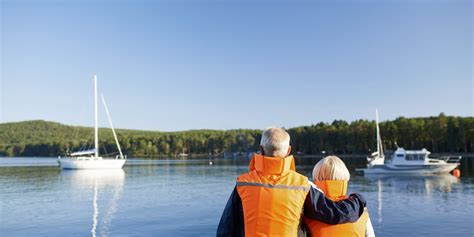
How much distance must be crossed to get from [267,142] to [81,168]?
Answer: 74037 mm

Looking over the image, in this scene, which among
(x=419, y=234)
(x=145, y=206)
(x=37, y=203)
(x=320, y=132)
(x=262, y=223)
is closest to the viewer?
(x=262, y=223)

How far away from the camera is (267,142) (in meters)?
4.32

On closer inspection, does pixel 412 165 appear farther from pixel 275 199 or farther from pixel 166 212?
pixel 275 199

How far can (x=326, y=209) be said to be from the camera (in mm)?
4359

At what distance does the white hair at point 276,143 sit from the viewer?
4.28 meters

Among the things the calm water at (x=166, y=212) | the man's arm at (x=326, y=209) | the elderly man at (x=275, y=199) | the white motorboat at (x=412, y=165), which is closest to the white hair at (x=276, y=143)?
the elderly man at (x=275, y=199)

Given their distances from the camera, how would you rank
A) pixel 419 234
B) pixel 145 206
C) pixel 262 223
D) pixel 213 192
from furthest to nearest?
1. pixel 213 192
2. pixel 145 206
3. pixel 419 234
4. pixel 262 223

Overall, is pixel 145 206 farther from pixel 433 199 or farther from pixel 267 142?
pixel 267 142

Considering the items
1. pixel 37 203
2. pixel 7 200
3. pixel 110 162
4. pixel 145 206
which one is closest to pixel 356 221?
pixel 145 206

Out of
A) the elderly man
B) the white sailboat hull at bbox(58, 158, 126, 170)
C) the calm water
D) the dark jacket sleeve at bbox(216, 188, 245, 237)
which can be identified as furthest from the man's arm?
the white sailboat hull at bbox(58, 158, 126, 170)

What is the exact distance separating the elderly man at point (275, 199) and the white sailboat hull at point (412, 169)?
52426 millimetres

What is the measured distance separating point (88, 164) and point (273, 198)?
2863 inches

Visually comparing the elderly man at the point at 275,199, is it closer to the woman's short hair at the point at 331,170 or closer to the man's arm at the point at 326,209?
the man's arm at the point at 326,209

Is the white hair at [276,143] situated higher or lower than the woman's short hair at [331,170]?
→ higher
